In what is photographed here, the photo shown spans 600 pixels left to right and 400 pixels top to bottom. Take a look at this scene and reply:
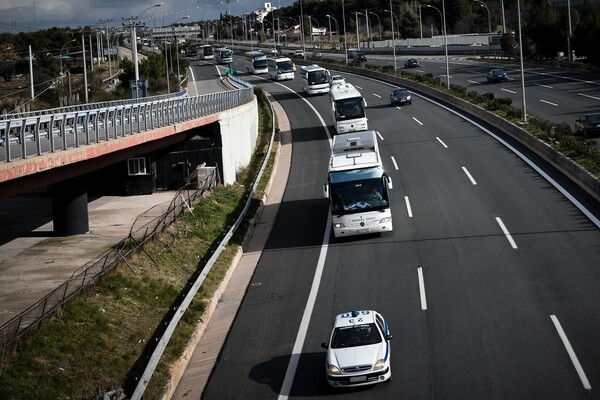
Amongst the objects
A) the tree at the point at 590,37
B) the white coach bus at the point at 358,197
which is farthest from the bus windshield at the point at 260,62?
the white coach bus at the point at 358,197

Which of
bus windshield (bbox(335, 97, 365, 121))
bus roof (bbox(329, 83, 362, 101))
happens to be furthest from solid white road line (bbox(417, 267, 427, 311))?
bus roof (bbox(329, 83, 362, 101))

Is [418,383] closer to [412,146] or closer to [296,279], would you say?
[296,279]

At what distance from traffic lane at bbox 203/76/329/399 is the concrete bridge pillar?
26.4ft

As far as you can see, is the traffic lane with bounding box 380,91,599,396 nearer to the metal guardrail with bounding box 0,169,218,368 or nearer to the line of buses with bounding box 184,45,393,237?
the line of buses with bounding box 184,45,393,237

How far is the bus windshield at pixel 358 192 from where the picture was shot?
2914 centimetres

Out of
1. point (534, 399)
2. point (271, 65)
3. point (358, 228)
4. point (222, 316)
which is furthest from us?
point (271, 65)

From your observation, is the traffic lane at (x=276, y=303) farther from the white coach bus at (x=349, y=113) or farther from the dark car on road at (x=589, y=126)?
the dark car on road at (x=589, y=126)

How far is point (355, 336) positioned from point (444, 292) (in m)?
5.55

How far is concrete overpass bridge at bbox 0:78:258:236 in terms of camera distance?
24.6 metres

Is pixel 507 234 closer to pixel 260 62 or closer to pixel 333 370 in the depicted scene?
pixel 333 370

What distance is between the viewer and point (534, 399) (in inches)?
641

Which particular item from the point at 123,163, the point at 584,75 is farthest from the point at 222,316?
the point at 584,75

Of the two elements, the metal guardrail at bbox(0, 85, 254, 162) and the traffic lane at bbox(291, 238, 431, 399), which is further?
the metal guardrail at bbox(0, 85, 254, 162)

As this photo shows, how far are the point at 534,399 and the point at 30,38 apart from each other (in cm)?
13628
